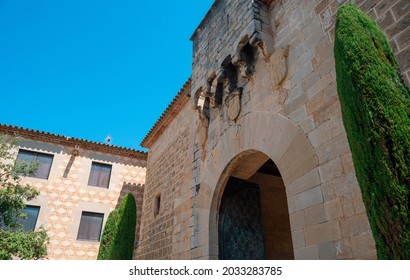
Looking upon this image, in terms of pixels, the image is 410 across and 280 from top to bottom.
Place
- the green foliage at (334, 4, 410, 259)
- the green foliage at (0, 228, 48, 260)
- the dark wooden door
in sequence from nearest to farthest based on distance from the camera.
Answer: the green foliage at (334, 4, 410, 259), the dark wooden door, the green foliage at (0, 228, 48, 260)

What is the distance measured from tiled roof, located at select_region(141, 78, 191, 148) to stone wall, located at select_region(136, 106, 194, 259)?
185 millimetres

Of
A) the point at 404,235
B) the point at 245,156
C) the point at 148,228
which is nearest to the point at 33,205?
the point at 148,228

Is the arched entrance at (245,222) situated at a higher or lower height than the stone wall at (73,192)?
lower

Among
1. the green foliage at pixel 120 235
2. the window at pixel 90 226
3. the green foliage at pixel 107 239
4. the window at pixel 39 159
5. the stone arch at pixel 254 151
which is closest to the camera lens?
the stone arch at pixel 254 151

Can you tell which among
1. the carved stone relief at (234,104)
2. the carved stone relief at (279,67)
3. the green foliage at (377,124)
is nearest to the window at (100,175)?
the carved stone relief at (234,104)

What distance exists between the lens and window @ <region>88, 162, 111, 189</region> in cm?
1216

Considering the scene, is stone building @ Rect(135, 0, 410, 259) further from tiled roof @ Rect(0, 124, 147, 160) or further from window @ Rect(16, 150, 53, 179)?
window @ Rect(16, 150, 53, 179)

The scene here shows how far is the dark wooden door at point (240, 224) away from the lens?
462cm

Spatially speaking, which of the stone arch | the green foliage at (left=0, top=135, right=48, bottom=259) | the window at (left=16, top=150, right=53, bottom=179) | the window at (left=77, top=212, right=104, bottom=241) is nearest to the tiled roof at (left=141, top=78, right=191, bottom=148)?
the stone arch

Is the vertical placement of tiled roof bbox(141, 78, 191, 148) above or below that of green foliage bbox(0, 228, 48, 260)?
above

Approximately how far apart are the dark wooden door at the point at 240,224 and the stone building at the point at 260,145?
2cm

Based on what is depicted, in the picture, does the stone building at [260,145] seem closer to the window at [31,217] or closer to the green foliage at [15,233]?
the green foliage at [15,233]

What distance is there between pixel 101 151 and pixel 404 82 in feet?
39.7
